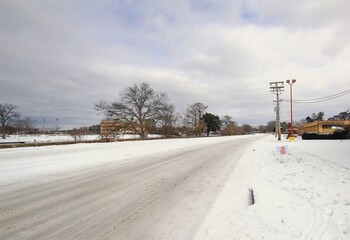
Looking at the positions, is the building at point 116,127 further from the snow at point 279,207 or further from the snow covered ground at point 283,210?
the snow covered ground at point 283,210

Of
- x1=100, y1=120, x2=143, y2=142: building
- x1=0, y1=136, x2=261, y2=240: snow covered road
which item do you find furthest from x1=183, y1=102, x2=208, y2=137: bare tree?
x1=0, y1=136, x2=261, y2=240: snow covered road

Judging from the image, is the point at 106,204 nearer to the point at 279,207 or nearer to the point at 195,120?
the point at 279,207

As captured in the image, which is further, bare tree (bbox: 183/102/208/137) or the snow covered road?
bare tree (bbox: 183/102/208/137)

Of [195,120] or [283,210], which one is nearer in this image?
[283,210]

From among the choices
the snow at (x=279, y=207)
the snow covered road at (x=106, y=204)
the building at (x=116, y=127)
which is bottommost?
the snow covered road at (x=106, y=204)

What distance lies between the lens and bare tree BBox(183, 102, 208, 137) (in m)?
79.7

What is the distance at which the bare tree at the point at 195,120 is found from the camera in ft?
261

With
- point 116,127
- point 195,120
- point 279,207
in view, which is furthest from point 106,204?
point 195,120

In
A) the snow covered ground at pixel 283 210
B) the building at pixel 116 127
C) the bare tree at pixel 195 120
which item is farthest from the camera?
the bare tree at pixel 195 120

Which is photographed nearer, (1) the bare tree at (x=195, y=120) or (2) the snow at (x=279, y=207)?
(2) the snow at (x=279, y=207)

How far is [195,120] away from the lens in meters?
85.5

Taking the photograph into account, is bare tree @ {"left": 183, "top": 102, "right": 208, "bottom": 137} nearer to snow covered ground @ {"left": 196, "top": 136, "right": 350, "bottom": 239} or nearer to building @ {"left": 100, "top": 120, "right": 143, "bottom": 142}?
building @ {"left": 100, "top": 120, "right": 143, "bottom": 142}

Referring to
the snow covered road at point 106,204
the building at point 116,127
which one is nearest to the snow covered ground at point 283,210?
the snow covered road at point 106,204

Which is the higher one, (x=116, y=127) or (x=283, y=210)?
(x=116, y=127)
